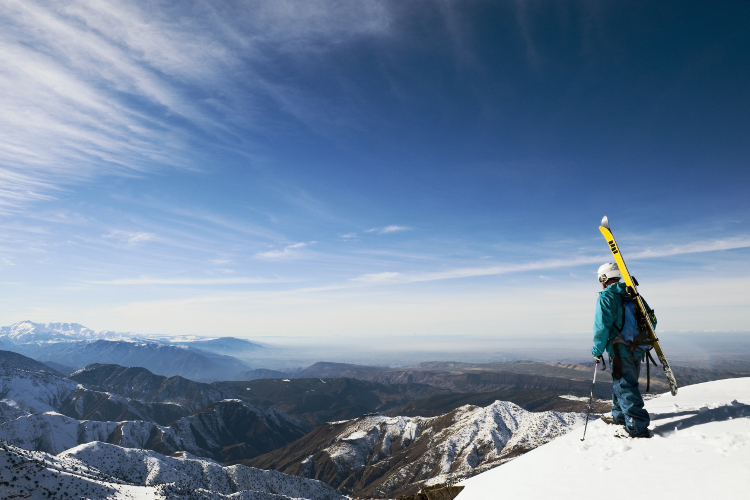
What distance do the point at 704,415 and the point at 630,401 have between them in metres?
1.99

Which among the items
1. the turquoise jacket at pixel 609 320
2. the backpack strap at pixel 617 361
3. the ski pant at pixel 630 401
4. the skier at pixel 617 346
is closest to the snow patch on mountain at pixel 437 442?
the ski pant at pixel 630 401

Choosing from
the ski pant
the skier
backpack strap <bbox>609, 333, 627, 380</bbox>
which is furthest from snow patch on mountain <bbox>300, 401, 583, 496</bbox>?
backpack strap <bbox>609, 333, 627, 380</bbox>

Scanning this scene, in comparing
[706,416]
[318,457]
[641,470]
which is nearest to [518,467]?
[641,470]

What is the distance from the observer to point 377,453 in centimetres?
14012

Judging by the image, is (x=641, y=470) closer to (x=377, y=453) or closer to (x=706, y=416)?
(x=706, y=416)

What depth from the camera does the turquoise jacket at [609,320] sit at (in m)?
8.62

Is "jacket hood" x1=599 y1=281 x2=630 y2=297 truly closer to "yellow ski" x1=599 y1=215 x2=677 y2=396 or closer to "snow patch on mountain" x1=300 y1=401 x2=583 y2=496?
"yellow ski" x1=599 y1=215 x2=677 y2=396

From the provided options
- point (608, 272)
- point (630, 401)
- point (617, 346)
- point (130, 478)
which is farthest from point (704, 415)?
point (130, 478)

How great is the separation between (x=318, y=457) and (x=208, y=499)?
98.5m

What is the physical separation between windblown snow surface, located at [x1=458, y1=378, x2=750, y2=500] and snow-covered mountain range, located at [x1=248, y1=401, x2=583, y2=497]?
297 feet

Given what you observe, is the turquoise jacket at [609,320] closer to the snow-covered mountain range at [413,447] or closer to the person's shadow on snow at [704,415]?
the person's shadow on snow at [704,415]

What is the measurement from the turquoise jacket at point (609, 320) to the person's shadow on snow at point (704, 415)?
64.7 inches

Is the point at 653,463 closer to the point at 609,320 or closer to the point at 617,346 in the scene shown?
the point at 617,346

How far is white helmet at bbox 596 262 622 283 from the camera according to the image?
9211 millimetres
